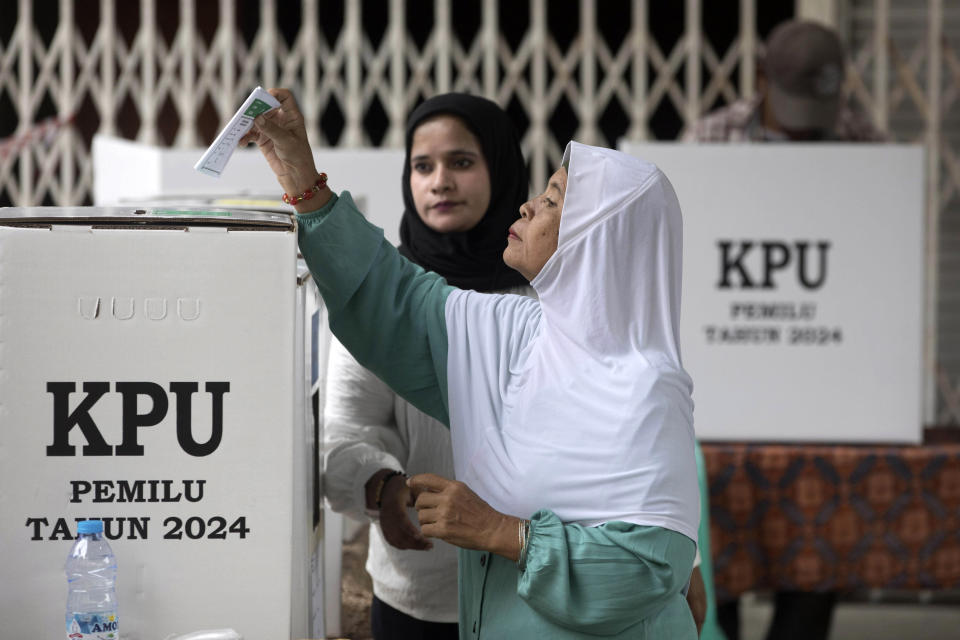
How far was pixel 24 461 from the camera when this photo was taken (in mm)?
1069

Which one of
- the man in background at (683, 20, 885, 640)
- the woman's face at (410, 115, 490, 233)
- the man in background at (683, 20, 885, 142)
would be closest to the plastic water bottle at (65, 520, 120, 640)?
the woman's face at (410, 115, 490, 233)

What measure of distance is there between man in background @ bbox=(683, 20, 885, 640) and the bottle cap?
1.89m

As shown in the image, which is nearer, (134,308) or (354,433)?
(134,308)

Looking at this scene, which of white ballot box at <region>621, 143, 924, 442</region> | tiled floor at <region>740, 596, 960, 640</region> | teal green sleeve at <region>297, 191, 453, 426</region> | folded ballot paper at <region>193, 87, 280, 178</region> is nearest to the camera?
folded ballot paper at <region>193, 87, 280, 178</region>

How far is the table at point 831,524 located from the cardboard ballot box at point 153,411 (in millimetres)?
1405

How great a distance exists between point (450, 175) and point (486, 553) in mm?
627

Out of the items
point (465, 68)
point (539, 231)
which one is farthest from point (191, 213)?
point (465, 68)

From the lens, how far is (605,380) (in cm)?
115

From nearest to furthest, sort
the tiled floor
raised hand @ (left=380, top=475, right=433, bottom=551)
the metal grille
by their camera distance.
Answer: raised hand @ (left=380, top=475, right=433, bottom=551) < the tiled floor < the metal grille

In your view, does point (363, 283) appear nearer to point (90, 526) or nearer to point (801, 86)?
point (90, 526)

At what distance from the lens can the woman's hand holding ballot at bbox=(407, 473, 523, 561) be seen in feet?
3.70

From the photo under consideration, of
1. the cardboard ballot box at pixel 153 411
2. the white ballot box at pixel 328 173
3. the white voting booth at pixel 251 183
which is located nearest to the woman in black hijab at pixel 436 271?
the white voting booth at pixel 251 183

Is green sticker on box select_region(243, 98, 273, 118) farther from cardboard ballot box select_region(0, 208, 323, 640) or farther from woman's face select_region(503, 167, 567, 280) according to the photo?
woman's face select_region(503, 167, 567, 280)

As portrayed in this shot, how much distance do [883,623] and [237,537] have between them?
3123mm
